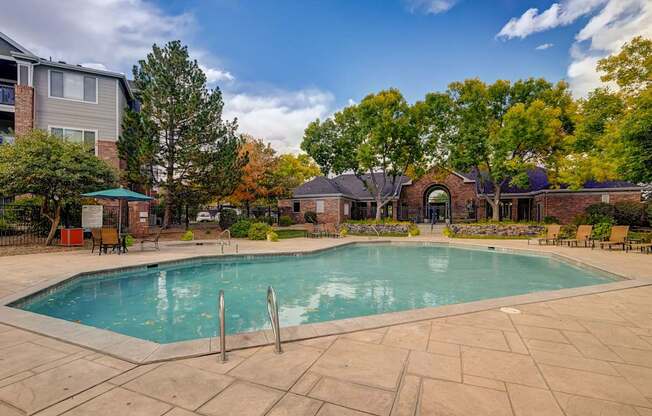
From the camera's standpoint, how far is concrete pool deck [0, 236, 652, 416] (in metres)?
2.37

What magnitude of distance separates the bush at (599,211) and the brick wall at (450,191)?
876 cm

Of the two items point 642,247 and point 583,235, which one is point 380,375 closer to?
point 642,247

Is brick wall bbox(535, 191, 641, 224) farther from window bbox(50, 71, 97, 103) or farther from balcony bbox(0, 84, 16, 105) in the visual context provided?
balcony bbox(0, 84, 16, 105)

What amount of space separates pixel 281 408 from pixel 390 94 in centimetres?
2175

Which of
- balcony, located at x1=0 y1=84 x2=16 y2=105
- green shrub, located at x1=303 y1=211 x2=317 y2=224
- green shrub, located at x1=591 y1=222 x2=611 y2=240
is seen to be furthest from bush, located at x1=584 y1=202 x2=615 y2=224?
balcony, located at x1=0 y1=84 x2=16 y2=105

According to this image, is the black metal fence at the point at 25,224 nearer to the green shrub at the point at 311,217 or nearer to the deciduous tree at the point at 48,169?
the deciduous tree at the point at 48,169

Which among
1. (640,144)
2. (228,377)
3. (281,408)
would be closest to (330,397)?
(281,408)

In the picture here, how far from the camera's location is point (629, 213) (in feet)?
65.4

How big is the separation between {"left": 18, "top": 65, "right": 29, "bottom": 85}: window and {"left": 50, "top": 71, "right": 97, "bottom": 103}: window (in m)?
0.95

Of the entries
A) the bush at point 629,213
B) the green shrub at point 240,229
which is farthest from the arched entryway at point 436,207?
the green shrub at point 240,229

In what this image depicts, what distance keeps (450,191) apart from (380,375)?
3097 centimetres

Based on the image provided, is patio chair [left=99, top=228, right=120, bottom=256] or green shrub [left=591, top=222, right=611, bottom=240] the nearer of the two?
patio chair [left=99, top=228, right=120, bottom=256]

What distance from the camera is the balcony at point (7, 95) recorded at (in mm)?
16984

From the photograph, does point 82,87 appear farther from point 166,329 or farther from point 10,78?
point 166,329
